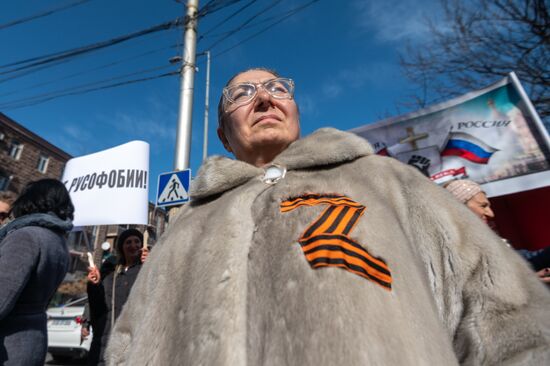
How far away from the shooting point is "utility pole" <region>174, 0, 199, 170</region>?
5.29 m

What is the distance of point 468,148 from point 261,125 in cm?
253

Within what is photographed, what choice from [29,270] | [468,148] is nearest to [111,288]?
[29,270]

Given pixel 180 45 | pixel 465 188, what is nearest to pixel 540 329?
pixel 465 188

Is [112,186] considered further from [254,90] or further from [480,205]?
[480,205]

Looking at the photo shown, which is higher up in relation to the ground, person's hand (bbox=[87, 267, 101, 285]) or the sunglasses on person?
the sunglasses on person

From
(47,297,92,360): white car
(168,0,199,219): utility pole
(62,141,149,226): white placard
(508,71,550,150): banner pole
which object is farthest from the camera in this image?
(47,297,92,360): white car

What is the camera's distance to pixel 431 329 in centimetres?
79

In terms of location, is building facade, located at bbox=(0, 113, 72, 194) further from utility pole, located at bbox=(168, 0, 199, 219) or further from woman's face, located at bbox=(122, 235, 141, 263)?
woman's face, located at bbox=(122, 235, 141, 263)

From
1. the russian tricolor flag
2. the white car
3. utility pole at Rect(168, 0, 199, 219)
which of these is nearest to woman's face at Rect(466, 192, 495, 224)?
the russian tricolor flag

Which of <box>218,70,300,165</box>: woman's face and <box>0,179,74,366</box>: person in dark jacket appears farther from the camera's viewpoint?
<box>0,179,74,366</box>: person in dark jacket

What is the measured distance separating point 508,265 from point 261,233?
2.10ft

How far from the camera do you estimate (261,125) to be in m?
1.52

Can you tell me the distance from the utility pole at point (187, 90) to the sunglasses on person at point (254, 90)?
3.73 meters

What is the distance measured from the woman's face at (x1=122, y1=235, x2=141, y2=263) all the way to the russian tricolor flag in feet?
10.6
